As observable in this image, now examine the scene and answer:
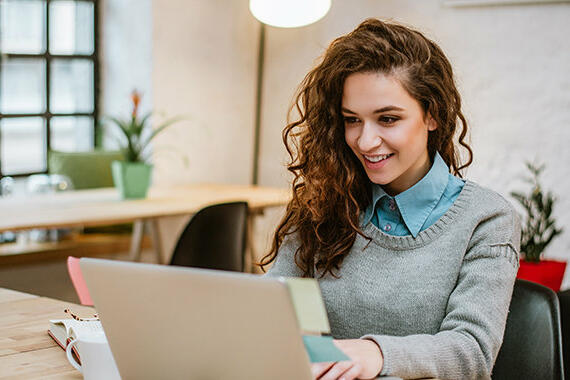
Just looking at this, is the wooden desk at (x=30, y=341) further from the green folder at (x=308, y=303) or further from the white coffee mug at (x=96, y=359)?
the green folder at (x=308, y=303)

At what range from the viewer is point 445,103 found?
1.63 m

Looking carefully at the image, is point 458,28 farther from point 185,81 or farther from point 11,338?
point 11,338

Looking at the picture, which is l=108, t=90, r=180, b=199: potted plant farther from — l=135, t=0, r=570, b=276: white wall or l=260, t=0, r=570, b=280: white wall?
l=260, t=0, r=570, b=280: white wall

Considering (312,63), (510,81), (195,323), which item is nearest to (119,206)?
(312,63)

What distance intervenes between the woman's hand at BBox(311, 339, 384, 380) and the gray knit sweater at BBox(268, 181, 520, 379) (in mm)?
66

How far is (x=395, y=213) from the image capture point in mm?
1645

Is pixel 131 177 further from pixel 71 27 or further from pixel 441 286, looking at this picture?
pixel 441 286

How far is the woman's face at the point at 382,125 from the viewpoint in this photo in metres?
1.53

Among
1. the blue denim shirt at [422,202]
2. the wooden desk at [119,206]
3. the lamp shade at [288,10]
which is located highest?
the lamp shade at [288,10]

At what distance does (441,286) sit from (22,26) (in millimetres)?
3542

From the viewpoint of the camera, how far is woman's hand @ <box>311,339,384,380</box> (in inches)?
46.4

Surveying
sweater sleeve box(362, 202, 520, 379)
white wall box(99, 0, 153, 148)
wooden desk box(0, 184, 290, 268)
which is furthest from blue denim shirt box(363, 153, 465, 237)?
white wall box(99, 0, 153, 148)

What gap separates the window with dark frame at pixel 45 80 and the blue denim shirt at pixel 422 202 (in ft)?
10.4

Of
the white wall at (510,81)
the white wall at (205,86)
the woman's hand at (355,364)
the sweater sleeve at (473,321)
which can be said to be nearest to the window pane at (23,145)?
the white wall at (205,86)
